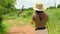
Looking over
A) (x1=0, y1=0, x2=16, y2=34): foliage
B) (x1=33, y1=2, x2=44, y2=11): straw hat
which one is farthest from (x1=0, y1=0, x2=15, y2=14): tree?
(x1=33, y1=2, x2=44, y2=11): straw hat

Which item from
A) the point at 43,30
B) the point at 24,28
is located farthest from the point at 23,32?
the point at 43,30

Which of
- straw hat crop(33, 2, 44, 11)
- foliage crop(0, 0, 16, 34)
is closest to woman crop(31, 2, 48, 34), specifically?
straw hat crop(33, 2, 44, 11)

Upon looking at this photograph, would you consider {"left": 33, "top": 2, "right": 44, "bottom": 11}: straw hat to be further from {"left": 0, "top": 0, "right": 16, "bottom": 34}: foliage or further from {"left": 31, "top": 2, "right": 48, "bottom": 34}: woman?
{"left": 0, "top": 0, "right": 16, "bottom": 34}: foliage

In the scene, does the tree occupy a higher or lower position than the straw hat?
lower

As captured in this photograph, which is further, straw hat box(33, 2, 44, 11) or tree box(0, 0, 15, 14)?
tree box(0, 0, 15, 14)

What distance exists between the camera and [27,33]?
32.0ft

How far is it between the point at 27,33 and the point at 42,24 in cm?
500

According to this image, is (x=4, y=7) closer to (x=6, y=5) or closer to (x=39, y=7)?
(x=6, y=5)

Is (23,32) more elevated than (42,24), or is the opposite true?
(42,24)

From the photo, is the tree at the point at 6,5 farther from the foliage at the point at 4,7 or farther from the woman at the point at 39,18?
the woman at the point at 39,18

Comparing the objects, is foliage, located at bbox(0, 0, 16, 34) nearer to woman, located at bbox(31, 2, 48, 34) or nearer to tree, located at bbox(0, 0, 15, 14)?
tree, located at bbox(0, 0, 15, 14)

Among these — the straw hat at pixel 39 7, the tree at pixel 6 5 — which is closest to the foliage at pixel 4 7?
the tree at pixel 6 5

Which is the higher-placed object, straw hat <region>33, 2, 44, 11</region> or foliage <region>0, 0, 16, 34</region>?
straw hat <region>33, 2, 44, 11</region>

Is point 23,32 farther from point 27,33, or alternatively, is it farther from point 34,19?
point 34,19
